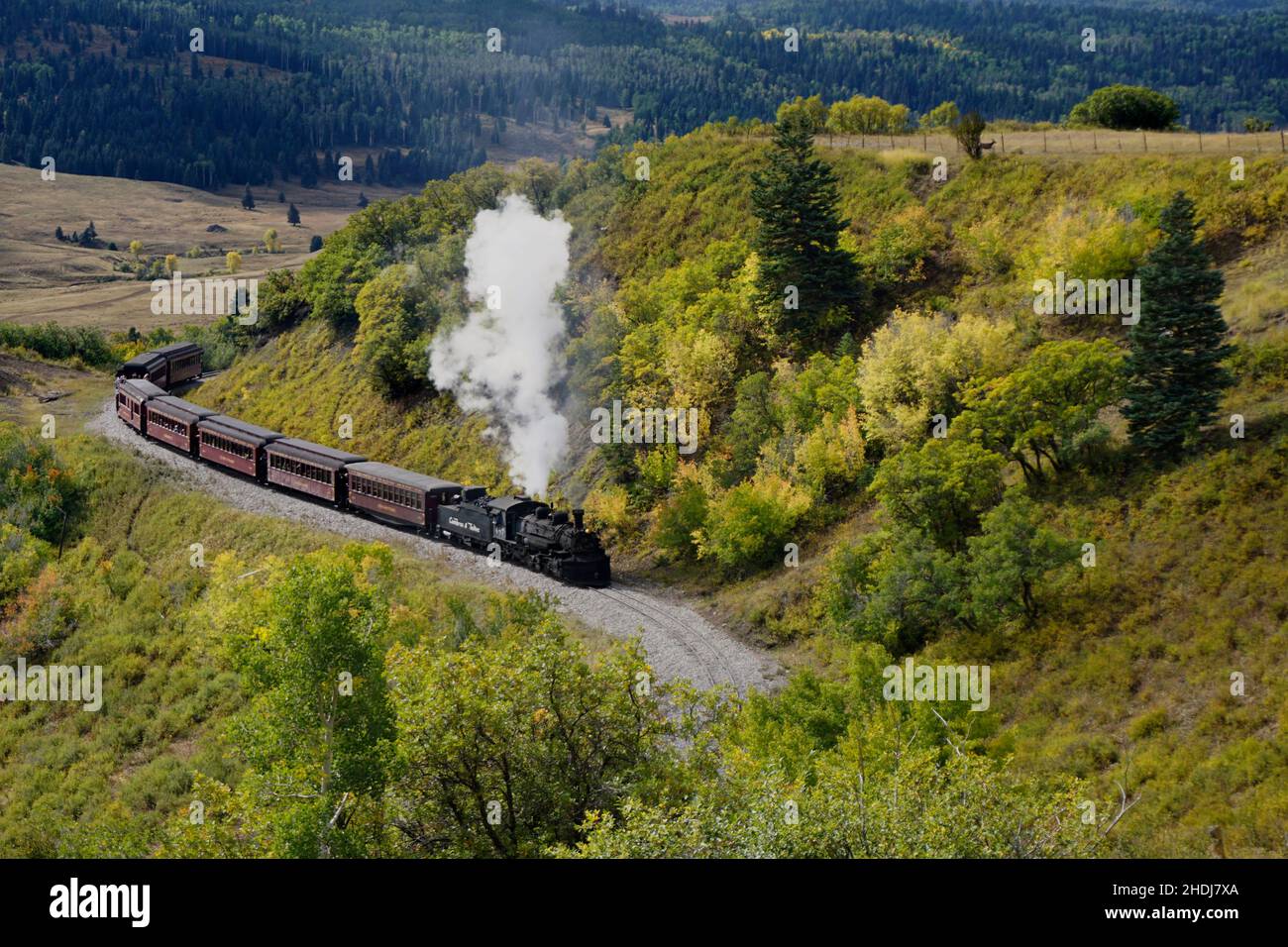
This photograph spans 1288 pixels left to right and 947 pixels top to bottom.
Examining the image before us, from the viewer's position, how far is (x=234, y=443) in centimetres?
5872

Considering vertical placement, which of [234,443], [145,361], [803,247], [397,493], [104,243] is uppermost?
[803,247]

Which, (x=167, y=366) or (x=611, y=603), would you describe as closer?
(x=611, y=603)

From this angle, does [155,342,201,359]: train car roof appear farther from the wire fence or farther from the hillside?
the wire fence

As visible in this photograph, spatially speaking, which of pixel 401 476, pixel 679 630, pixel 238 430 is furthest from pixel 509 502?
pixel 238 430

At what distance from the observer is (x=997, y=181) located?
56812 mm

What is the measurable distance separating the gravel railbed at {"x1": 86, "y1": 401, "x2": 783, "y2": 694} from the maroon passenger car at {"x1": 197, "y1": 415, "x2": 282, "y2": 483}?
34.3 inches

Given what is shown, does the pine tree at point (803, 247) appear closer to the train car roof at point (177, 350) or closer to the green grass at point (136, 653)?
the green grass at point (136, 653)

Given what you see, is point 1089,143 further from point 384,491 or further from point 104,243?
point 104,243

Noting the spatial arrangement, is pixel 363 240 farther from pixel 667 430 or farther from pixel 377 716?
pixel 377 716

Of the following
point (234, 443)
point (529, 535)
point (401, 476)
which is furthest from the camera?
point (234, 443)

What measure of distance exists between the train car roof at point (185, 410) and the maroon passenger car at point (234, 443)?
66 cm

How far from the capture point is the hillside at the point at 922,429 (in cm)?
2841

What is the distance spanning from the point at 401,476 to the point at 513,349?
12.4 m
